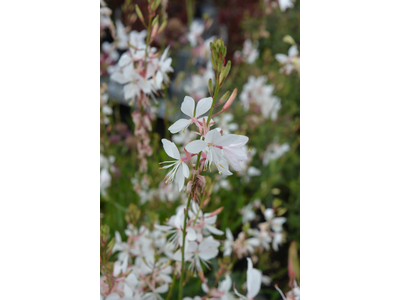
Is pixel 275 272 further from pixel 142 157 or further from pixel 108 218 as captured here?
pixel 142 157

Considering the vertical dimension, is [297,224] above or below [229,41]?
below

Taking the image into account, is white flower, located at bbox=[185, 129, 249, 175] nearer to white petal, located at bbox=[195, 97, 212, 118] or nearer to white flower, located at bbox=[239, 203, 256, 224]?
white petal, located at bbox=[195, 97, 212, 118]

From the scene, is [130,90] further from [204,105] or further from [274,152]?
[274,152]

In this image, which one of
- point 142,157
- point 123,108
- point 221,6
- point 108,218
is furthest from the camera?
point 221,6

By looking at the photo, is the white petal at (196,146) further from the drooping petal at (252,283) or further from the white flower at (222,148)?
the drooping petal at (252,283)

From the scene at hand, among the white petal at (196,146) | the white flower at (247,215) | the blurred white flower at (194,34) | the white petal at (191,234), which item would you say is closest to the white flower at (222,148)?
the white petal at (196,146)

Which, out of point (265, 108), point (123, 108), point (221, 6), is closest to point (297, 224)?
point (265, 108)

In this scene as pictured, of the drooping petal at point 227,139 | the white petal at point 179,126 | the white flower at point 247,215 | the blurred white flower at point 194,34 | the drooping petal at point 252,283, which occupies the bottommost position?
the white flower at point 247,215
